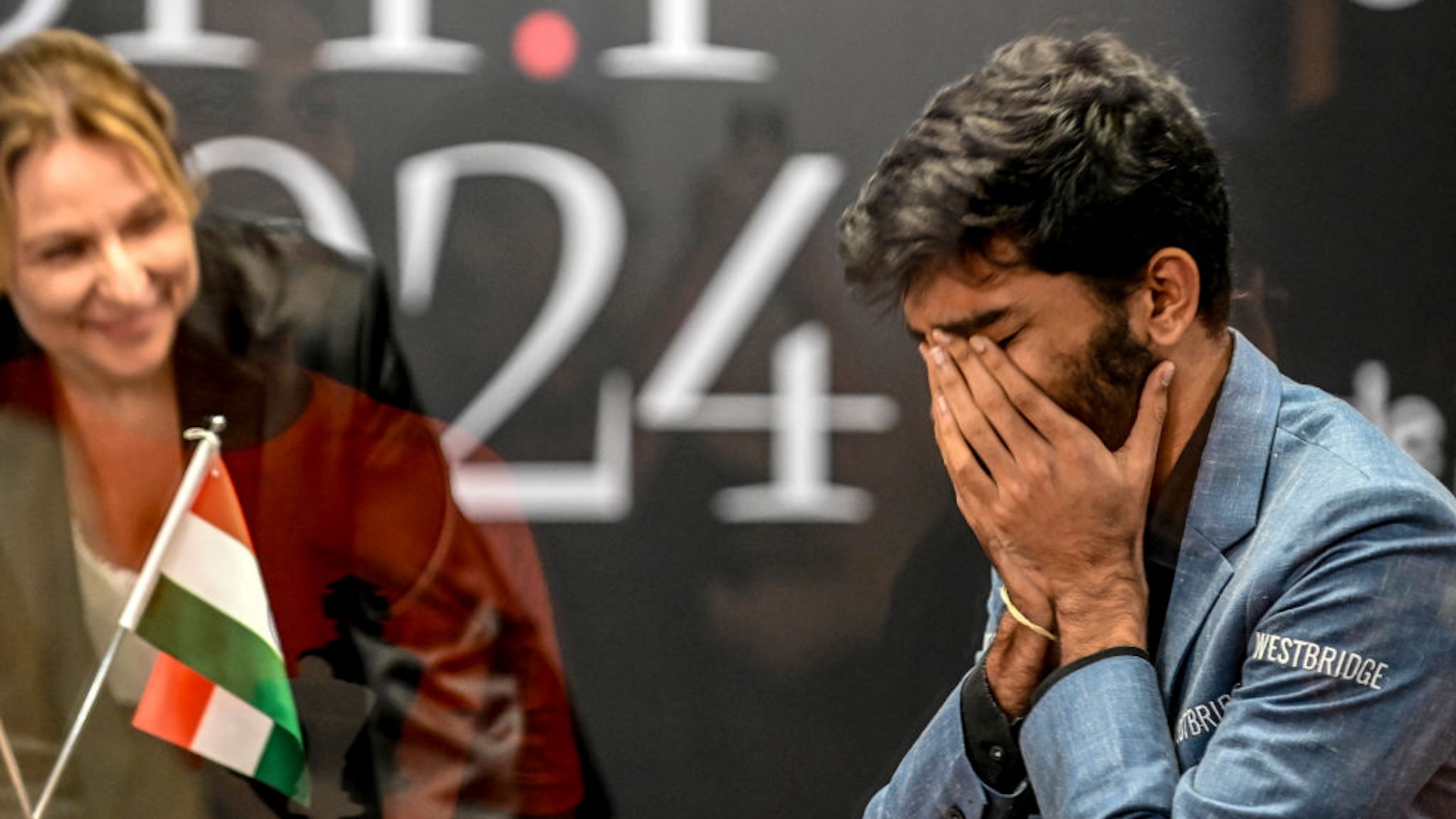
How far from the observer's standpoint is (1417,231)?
1644 mm

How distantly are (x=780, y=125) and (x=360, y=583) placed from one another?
2.22 feet

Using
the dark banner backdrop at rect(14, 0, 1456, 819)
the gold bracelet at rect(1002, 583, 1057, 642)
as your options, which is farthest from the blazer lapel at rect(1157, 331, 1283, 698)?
the dark banner backdrop at rect(14, 0, 1456, 819)

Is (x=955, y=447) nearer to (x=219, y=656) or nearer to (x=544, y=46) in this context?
(x=544, y=46)

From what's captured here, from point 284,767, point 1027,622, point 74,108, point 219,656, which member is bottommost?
point 284,767

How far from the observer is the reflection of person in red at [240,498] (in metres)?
1.48

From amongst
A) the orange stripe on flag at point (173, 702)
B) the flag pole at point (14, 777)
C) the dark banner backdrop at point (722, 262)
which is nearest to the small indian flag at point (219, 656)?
the orange stripe on flag at point (173, 702)

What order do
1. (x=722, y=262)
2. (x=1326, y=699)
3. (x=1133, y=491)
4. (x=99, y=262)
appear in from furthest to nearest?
1. (x=722, y=262)
2. (x=99, y=262)
3. (x=1133, y=491)
4. (x=1326, y=699)

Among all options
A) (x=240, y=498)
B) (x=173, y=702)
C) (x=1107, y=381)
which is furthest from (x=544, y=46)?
(x=173, y=702)

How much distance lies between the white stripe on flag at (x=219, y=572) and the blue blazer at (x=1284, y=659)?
0.81 m

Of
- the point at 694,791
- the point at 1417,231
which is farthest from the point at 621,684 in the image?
the point at 1417,231

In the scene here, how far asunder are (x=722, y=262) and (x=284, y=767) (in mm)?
725

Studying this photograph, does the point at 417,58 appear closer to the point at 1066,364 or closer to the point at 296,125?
the point at 296,125

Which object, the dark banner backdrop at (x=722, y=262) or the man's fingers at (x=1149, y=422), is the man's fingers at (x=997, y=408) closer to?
the man's fingers at (x=1149, y=422)

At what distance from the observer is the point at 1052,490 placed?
135 centimetres
